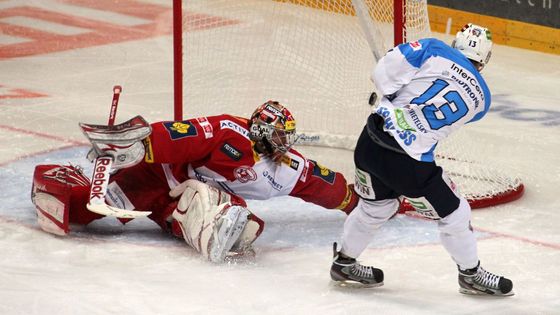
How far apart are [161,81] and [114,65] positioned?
475mm

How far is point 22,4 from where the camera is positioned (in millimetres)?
10070

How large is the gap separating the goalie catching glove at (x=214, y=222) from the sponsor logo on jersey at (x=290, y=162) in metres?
0.28

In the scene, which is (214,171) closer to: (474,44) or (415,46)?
(415,46)

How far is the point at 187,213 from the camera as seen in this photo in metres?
5.01

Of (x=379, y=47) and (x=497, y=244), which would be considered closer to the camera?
(x=497, y=244)

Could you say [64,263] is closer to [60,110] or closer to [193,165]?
[193,165]

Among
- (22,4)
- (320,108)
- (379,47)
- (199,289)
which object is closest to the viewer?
(199,289)

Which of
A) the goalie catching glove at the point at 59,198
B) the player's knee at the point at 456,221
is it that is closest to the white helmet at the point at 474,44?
the player's knee at the point at 456,221

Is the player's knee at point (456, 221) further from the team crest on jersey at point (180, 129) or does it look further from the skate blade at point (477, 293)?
the team crest on jersey at point (180, 129)

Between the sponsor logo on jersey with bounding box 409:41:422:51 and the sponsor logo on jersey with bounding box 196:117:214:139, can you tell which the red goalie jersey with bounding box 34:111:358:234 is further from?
the sponsor logo on jersey with bounding box 409:41:422:51

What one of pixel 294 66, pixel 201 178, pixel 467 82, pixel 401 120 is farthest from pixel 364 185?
pixel 294 66

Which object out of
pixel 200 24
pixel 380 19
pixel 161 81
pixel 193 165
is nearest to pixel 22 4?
pixel 161 81

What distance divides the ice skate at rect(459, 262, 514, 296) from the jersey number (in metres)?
0.54

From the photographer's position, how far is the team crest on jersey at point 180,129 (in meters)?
5.05
